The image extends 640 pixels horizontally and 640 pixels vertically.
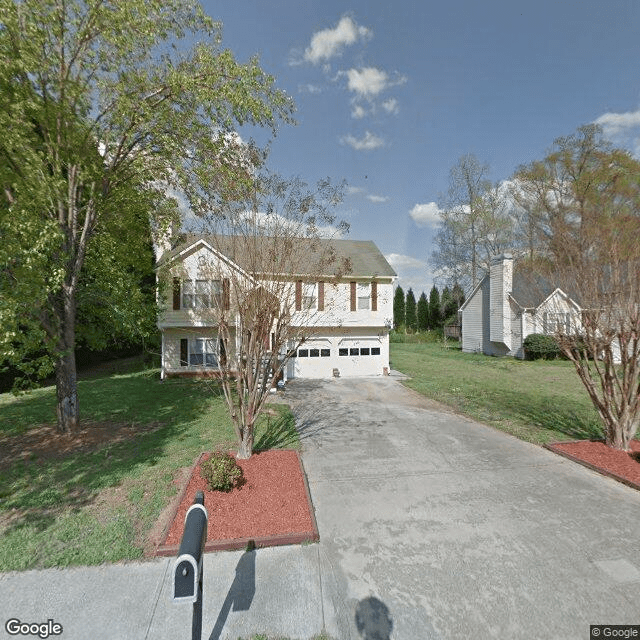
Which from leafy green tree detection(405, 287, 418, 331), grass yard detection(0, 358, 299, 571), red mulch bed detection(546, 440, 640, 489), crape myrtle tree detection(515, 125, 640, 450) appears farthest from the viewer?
leafy green tree detection(405, 287, 418, 331)

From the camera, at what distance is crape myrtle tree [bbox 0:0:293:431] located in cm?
562

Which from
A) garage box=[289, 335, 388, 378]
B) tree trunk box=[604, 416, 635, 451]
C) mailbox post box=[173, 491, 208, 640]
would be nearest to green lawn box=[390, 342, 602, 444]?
tree trunk box=[604, 416, 635, 451]

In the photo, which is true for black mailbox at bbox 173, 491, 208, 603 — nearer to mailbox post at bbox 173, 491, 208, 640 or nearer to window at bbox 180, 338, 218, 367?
mailbox post at bbox 173, 491, 208, 640

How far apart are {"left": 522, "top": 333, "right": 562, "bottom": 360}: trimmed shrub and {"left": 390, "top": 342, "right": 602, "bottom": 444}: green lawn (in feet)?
5.21

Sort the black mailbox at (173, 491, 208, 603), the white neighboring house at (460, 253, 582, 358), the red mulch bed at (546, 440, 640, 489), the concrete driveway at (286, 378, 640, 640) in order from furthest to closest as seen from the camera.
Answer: the white neighboring house at (460, 253, 582, 358) < the red mulch bed at (546, 440, 640, 489) < the concrete driveway at (286, 378, 640, 640) < the black mailbox at (173, 491, 208, 603)

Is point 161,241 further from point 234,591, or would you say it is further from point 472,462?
point 472,462

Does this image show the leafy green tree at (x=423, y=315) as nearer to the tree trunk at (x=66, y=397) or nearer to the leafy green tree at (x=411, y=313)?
the leafy green tree at (x=411, y=313)

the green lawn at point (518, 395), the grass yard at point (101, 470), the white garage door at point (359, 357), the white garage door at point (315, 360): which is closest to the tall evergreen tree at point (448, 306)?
the green lawn at point (518, 395)

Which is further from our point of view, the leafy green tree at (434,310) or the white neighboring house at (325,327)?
the leafy green tree at (434,310)

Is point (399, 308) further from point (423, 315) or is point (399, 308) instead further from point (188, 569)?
point (188, 569)

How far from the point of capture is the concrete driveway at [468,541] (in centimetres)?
277

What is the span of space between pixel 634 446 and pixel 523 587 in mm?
5274

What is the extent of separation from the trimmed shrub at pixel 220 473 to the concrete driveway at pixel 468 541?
1239mm

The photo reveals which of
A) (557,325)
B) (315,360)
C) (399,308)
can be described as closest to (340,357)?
(315,360)
